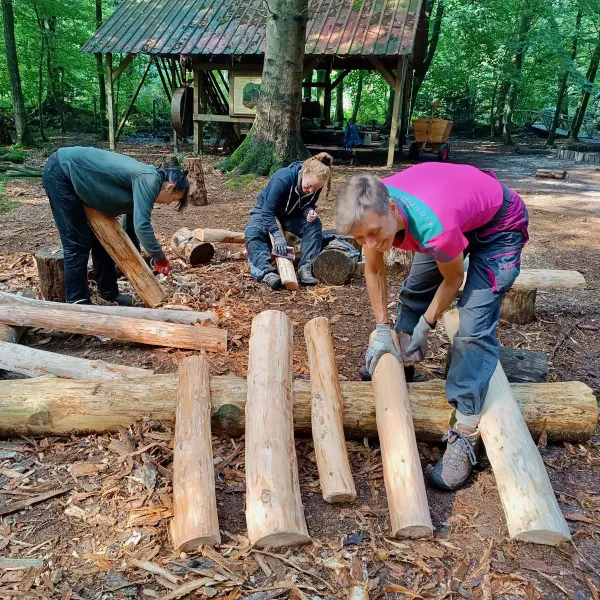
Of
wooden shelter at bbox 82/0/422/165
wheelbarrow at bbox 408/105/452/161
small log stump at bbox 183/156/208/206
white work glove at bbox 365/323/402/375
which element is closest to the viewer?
white work glove at bbox 365/323/402/375

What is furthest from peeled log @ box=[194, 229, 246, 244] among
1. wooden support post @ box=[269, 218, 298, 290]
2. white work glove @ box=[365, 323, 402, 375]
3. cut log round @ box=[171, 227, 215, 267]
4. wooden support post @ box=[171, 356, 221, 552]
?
white work glove @ box=[365, 323, 402, 375]

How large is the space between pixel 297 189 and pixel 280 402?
311 centimetres

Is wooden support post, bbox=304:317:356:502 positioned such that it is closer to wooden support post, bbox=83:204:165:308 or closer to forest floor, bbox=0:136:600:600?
forest floor, bbox=0:136:600:600

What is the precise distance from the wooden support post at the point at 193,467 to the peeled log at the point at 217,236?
10.2 ft

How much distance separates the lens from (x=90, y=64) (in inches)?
787

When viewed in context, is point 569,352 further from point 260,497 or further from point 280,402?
point 260,497

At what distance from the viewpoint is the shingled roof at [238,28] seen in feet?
40.5

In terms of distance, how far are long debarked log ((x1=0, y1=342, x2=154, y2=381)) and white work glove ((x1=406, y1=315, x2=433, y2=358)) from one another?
5.21ft

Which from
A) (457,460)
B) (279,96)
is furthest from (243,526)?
(279,96)

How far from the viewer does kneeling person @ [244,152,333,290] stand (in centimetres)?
537

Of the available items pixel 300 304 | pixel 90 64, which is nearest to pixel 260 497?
pixel 300 304

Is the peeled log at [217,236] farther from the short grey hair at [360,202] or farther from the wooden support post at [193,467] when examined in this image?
the short grey hair at [360,202]

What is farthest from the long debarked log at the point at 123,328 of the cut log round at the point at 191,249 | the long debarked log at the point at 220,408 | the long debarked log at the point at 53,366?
the cut log round at the point at 191,249

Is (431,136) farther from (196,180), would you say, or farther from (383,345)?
(383,345)
